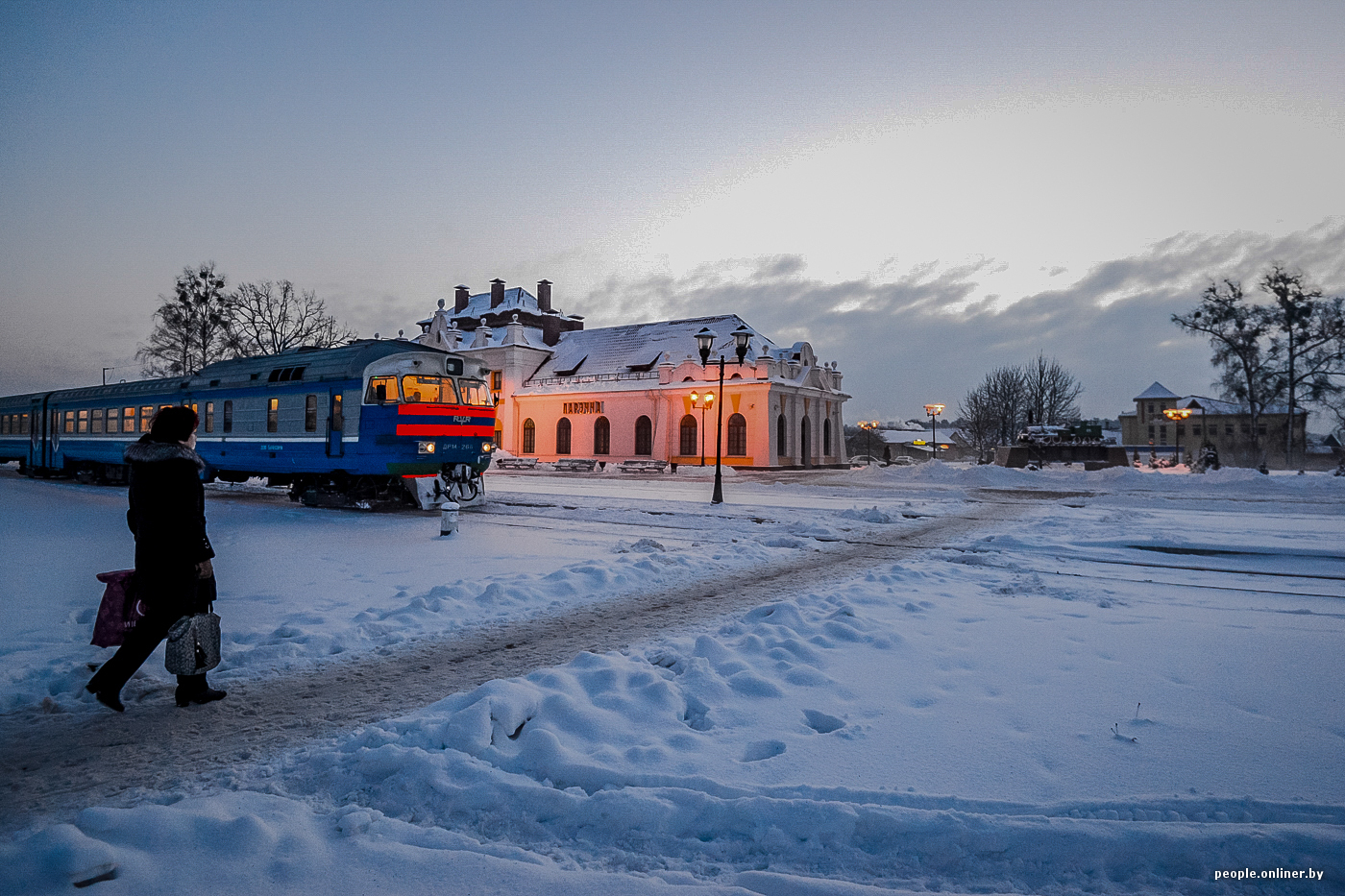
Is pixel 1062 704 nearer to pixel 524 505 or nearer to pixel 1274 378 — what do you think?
pixel 524 505

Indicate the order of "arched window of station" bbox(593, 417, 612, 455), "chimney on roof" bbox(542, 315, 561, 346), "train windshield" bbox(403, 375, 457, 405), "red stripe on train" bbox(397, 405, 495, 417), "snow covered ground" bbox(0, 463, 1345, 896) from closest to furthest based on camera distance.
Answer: "snow covered ground" bbox(0, 463, 1345, 896)
"red stripe on train" bbox(397, 405, 495, 417)
"train windshield" bbox(403, 375, 457, 405)
"arched window of station" bbox(593, 417, 612, 455)
"chimney on roof" bbox(542, 315, 561, 346)

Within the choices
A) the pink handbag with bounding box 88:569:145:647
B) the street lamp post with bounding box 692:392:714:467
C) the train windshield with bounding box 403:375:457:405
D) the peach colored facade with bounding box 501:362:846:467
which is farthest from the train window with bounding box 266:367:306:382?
the peach colored facade with bounding box 501:362:846:467

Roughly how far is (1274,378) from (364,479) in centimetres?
4919

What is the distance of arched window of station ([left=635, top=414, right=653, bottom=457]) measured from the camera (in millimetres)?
45556

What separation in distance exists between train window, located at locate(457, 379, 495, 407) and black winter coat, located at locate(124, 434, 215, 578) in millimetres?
12106

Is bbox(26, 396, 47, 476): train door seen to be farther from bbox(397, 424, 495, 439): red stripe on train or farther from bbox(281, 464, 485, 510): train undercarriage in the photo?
bbox(397, 424, 495, 439): red stripe on train

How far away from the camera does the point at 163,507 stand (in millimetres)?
4254

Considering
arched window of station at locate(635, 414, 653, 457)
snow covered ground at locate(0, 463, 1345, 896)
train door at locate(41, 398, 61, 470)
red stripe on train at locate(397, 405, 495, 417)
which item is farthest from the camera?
arched window of station at locate(635, 414, 653, 457)

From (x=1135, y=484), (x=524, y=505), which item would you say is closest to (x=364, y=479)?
(x=524, y=505)

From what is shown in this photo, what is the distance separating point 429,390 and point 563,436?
33.7m

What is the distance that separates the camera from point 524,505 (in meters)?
18.5

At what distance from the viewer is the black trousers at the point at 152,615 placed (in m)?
4.30

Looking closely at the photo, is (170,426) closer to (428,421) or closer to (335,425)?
(428,421)

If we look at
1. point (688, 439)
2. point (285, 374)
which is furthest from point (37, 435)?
point (688, 439)
